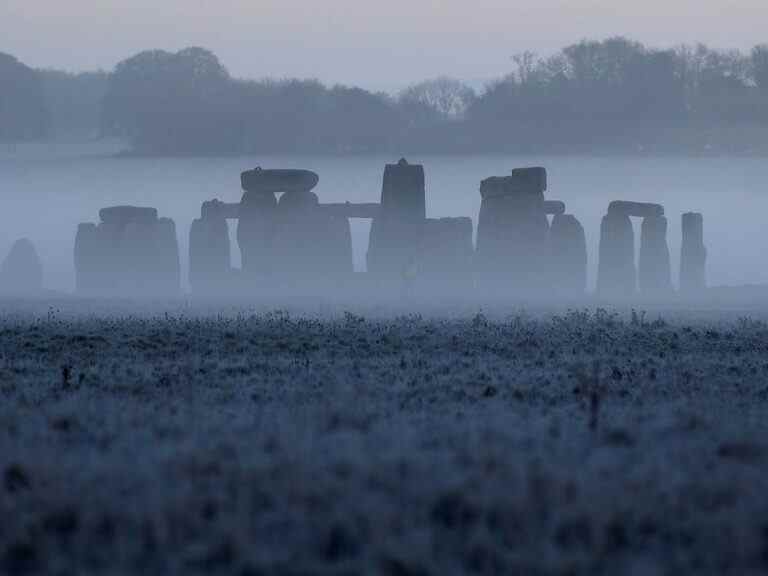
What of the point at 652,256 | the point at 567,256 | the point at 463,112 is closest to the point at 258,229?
the point at 567,256

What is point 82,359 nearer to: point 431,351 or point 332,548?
point 431,351

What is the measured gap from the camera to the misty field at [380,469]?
6.82 metres

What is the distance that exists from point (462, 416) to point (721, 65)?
3599 inches

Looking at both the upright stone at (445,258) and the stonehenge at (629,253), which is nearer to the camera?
the upright stone at (445,258)

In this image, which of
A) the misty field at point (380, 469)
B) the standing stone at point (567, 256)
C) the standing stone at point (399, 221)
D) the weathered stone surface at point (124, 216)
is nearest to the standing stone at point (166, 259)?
the weathered stone surface at point (124, 216)

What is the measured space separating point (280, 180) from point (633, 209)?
1329 cm

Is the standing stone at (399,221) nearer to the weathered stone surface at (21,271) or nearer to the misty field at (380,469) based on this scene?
the weathered stone surface at (21,271)

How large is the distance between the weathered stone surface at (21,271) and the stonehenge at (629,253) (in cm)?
2412

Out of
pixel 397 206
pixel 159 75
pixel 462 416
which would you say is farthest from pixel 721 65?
pixel 462 416

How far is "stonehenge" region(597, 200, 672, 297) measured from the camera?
49.8 metres

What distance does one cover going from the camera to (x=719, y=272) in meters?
82.8

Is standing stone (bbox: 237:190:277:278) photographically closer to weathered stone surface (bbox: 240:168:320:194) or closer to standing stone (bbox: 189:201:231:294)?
weathered stone surface (bbox: 240:168:320:194)

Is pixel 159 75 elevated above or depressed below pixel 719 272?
above

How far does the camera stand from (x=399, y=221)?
45.1 metres
